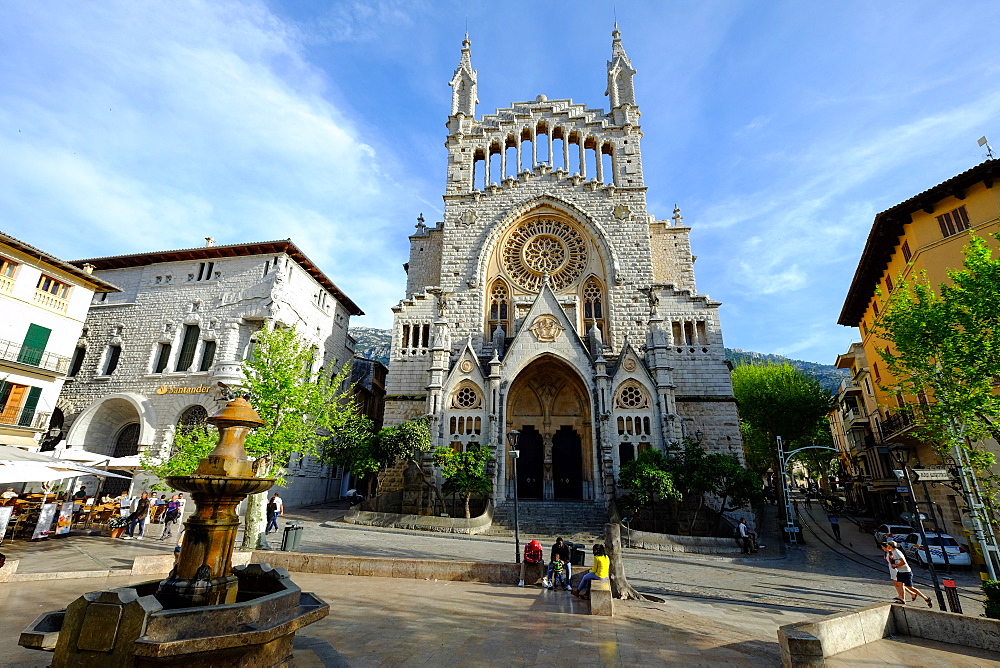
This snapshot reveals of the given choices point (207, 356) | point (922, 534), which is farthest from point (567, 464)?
point (207, 356)

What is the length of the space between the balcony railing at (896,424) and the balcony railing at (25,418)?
124 feet

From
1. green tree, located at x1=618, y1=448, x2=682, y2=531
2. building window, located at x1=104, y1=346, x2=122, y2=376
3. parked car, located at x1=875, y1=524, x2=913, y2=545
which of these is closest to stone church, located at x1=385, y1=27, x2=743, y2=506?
green tree, located at x1=618, y1=448, x2=682, y2=531

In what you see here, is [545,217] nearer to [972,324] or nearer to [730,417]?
[730,417]

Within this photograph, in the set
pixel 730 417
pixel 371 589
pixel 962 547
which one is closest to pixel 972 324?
pixel 962 547

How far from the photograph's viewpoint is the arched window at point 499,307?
29.4 m

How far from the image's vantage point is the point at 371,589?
968 centimetres

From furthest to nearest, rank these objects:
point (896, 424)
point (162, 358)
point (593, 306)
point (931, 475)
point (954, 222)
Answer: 1. point (593, 306)
2. point (162, 358)
3. point (896, 424)
4. point (954, 222)
5. point (931, 475)

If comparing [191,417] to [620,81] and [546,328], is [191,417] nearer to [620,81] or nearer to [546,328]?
[546,328]

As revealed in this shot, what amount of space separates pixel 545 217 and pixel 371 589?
86.7 feet

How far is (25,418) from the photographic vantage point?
70.0ft

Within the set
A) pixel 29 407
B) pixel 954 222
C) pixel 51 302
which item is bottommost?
pixel 29 407

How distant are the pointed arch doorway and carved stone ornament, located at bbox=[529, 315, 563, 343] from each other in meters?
1.01

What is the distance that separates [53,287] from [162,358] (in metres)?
5.73

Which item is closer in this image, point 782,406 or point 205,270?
point 205,270
